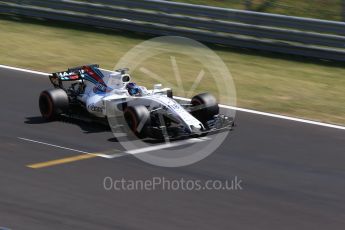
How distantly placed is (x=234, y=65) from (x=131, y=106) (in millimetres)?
6267

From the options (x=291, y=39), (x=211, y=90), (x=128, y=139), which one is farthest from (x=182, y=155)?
(x=291, y=39)

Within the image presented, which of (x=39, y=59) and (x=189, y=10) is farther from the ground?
(x=189, y=10)

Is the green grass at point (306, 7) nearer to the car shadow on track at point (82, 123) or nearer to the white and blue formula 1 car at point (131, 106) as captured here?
the white and blue formula 1 car at point (131, 106)

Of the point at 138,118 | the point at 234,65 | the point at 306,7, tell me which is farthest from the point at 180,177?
the point at 306,7

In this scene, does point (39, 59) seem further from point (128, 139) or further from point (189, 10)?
point (128, 139)

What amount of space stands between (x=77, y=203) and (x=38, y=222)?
2.54ft

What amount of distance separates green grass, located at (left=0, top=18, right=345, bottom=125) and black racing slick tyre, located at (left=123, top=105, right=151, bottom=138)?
334 cm

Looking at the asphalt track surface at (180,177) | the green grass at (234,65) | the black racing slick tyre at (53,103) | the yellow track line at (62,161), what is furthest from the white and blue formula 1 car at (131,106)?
the green grass at (234,65)

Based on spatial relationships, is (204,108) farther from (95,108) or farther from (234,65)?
(234,65)

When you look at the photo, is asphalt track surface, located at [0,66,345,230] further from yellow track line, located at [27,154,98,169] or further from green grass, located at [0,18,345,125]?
green grass, located at [0,18,345,125]

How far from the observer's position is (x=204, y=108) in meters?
12.8

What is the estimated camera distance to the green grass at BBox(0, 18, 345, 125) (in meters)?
15.4

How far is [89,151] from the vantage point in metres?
11.9

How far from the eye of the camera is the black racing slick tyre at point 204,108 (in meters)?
12.9
